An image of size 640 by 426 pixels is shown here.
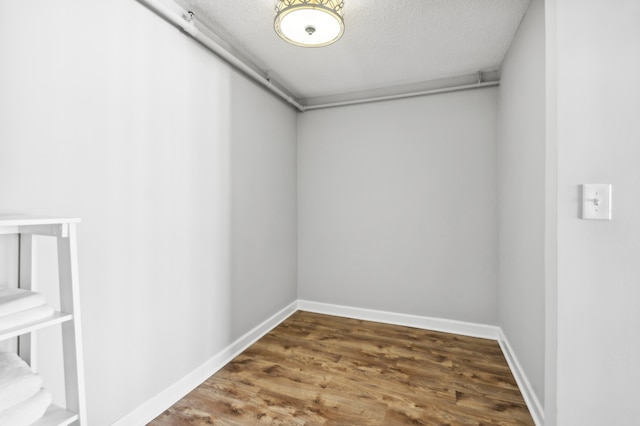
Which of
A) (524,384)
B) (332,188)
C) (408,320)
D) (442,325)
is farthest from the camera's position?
(332,188)

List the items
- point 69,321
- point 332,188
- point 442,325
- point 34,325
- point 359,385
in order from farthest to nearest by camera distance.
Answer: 1. point 332,188
2. point 442,325
3. point 359,385
4. point 69,321
5. point 34,325

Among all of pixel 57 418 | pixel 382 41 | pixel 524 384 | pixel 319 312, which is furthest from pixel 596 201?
pixel 319 312

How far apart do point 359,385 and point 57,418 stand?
1582 mm

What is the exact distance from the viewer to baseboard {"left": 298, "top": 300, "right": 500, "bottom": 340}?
2.77 m

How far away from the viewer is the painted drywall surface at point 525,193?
1.67 meters

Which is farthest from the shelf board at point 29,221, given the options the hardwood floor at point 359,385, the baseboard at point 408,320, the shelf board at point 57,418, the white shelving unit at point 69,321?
the baseboard at point 408,320

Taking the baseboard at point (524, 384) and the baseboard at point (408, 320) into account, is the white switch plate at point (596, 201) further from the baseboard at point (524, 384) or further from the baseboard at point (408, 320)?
the baseboard at point (408, 320)

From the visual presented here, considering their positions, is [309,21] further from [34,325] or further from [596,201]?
[34,325]

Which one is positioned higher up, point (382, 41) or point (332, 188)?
point (382, 41)

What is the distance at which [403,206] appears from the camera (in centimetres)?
303

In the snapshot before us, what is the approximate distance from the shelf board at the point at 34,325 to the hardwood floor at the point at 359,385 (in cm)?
104

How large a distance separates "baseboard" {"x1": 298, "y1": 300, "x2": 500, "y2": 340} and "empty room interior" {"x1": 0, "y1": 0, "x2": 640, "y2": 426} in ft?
0.07

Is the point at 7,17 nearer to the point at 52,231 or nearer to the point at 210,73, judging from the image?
the point at 52,231

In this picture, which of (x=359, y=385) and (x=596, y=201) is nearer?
(x=596, y=201)
